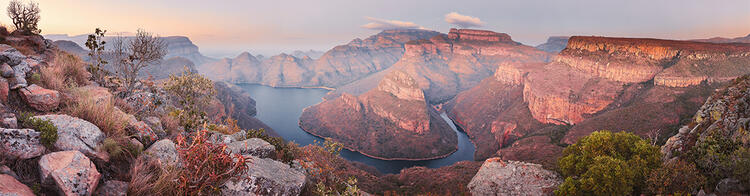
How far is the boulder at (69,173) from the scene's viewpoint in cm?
411

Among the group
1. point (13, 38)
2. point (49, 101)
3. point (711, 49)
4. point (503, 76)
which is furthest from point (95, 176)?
point (503, 76)

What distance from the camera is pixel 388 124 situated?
96688 millimetres

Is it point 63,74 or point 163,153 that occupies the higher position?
point 63,74

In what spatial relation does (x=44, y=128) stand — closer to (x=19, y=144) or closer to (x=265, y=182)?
(x=19, y=144)

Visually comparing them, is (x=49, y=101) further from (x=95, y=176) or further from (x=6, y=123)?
(x=95, y=176)

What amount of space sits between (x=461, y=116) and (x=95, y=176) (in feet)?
412

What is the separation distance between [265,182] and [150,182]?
2.24m

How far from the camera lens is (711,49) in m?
63.5

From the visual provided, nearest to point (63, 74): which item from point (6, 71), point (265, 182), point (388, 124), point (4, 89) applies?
point (6, 71)

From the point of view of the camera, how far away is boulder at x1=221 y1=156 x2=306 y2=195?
19.1 feet

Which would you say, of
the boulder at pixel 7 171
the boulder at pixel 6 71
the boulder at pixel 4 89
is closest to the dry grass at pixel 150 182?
the boulder at pixel 7 171

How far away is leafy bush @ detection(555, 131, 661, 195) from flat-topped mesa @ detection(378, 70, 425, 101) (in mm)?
83289

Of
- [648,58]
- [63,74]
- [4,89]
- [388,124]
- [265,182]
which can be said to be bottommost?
[388,124]

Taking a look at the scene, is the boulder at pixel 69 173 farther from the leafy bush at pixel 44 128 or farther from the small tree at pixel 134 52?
the small tree at pixel 134 52
